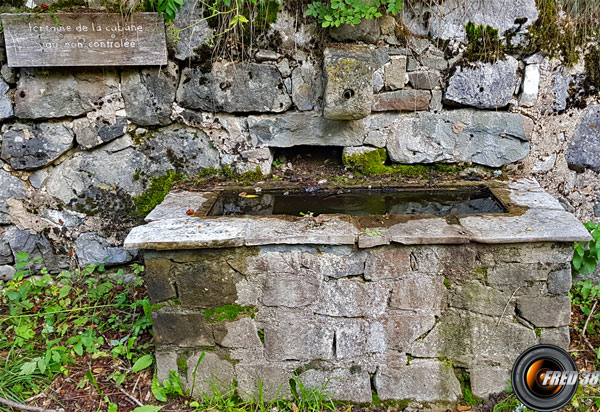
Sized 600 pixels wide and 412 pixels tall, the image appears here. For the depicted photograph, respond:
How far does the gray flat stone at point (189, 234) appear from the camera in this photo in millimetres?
2164

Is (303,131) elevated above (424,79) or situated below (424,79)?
below

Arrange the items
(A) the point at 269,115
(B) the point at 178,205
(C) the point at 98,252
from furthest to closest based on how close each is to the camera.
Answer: (C) the point at 98,252 → (A) the point at 269,115 → (B) the point at 178,205

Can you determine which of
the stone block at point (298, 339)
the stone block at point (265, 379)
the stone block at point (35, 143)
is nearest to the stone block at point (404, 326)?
the stone block at point (298, 339)

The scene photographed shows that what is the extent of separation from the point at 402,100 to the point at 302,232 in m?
1.22

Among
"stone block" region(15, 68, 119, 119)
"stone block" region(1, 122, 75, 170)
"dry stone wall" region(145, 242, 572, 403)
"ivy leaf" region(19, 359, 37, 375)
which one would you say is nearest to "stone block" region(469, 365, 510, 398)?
"dry stone wall" region(145, 242, 572, 403)

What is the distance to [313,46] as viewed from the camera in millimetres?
2881

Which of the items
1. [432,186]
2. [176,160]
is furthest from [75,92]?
[432,186]

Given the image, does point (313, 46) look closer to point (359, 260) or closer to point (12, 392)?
point (359, 260)

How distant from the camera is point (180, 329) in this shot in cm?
232

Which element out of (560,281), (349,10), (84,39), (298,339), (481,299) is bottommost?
(298,339)

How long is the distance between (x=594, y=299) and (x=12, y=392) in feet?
10.7

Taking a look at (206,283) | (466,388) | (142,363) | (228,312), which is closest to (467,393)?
(466,388)

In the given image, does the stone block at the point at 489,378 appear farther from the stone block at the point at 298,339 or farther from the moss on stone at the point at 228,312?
the moss on stone at the point at 228,312

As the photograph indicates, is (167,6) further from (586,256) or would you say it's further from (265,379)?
(586,256)
